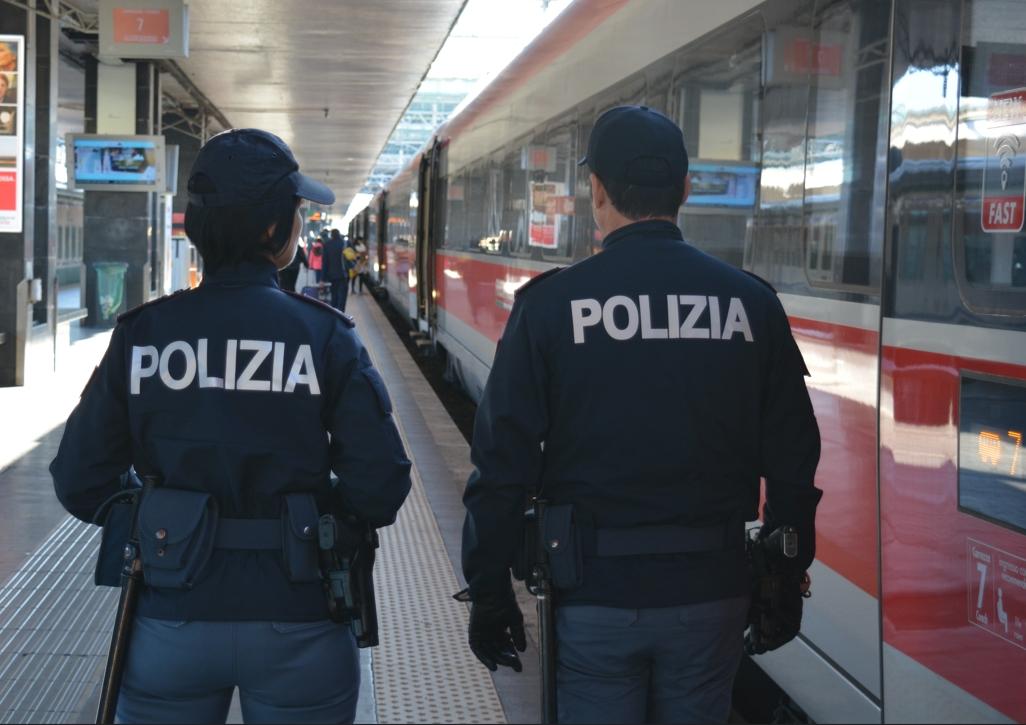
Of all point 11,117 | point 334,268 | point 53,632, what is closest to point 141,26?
point 11,117

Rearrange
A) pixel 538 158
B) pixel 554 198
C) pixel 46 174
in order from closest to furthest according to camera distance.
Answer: pixel 554 198
pixel 538 158
pixel 46 174

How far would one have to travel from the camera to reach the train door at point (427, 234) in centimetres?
1850

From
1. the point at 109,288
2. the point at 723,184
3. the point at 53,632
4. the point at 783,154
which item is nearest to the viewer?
the point at 783,154

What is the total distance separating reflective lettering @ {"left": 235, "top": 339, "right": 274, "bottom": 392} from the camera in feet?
8.58

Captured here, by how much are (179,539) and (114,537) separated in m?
0.29

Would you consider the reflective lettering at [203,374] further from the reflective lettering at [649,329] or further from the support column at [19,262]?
the support column at [19,262]

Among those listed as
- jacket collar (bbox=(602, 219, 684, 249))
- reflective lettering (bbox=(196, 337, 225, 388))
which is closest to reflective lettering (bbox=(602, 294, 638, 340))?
jacket collar (bbox=(602, 219, 684, 249))

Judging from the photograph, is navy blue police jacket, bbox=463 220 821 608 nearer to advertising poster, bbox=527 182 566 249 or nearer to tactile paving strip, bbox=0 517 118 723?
tactile paving strip, bbox=0 517 118 723

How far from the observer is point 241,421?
8.58 ft

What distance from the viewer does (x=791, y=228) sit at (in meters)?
4.48

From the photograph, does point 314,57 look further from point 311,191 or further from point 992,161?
point 311,191

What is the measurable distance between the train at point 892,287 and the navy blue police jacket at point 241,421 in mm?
1429

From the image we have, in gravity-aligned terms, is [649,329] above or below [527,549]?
above

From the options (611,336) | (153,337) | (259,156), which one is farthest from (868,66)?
(153,337)
